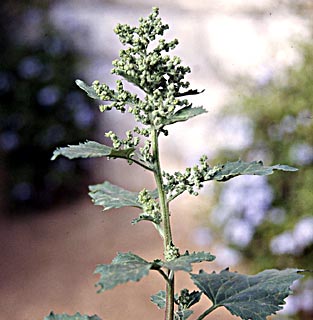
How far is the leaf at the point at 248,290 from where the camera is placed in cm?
57

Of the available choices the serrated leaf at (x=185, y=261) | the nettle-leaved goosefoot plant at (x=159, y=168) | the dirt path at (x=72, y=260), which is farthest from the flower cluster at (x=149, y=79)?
the dirt path at (x=72, y=260)

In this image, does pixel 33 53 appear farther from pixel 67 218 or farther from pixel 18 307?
pixel 18 307

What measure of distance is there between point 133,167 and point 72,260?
758mm

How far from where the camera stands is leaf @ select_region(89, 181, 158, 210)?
1.86 feet

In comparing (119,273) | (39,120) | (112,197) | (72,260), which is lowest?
(119,273)

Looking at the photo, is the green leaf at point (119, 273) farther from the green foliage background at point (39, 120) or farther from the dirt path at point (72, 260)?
the green foliage background at point (39, 120)

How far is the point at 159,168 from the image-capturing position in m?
0.55

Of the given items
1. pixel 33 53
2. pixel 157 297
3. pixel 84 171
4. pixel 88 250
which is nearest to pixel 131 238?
pixel 88 250

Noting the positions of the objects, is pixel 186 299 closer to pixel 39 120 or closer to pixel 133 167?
pixel 39 120

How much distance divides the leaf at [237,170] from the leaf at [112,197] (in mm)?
69

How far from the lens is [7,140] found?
274cm

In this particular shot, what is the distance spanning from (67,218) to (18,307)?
591 mm

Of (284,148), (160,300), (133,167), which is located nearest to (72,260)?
(133,167)

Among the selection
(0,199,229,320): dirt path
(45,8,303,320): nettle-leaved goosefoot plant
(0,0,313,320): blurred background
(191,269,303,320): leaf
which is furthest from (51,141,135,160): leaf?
(0,199,229,320): dirt path
